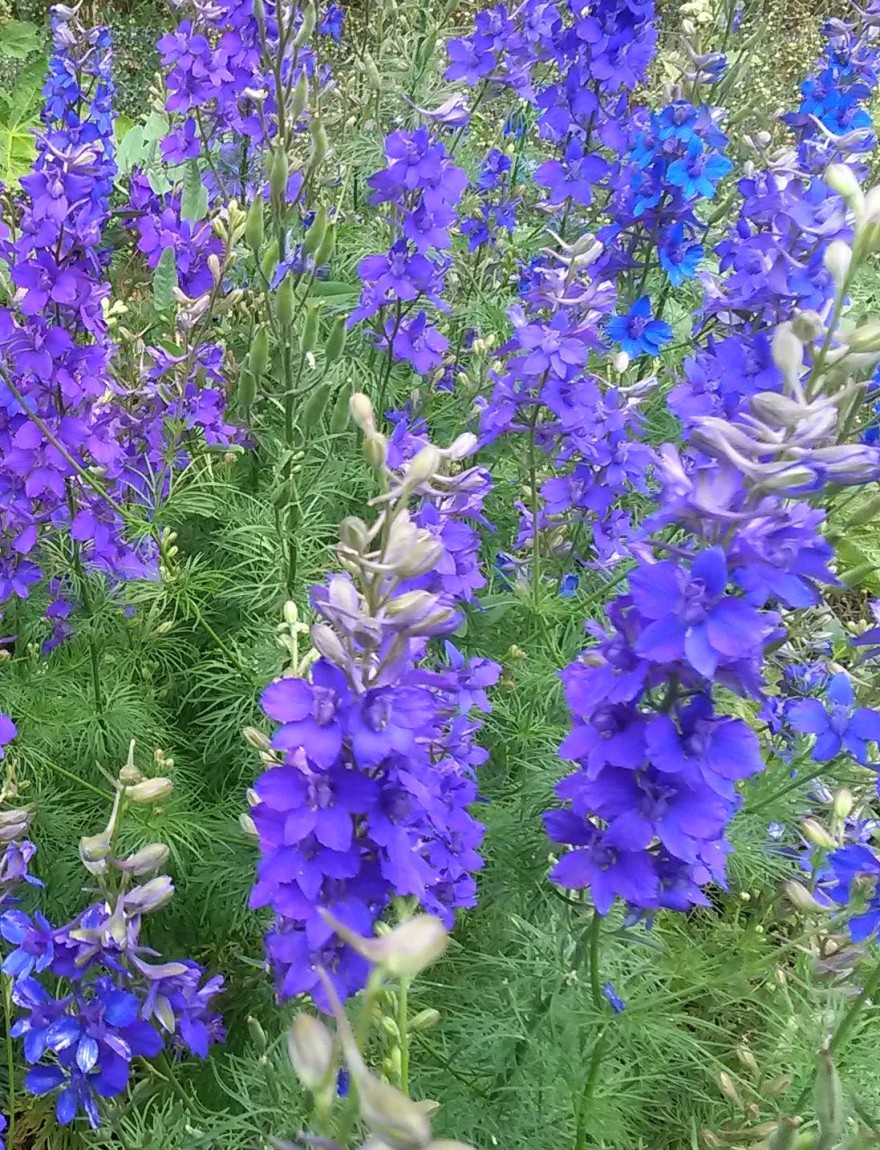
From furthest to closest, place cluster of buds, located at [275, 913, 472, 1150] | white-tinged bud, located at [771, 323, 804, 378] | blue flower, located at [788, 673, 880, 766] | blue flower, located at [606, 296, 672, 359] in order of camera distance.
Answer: blue flower, located at [606, 296, 672, 359] < blue flower, located at [788, 673, 880, 766] < white-tinged bud, located at [771, 323, 804, 378] < cluster of buds, located at [275, 913, 472, 1150]

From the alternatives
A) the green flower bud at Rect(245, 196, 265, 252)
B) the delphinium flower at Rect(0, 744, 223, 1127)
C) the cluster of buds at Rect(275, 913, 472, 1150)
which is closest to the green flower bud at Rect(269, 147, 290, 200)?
the green flower bud at Rect(245, 196, 265, 252)

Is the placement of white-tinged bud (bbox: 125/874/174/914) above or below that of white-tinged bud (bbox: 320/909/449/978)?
below

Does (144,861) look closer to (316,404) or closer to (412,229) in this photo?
(316,404)

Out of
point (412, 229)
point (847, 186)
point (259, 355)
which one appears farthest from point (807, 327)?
point (412, 229)

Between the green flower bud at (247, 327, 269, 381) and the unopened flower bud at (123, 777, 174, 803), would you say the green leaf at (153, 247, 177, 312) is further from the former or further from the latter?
the unopened flower bud at (123, 777, 174, 803)

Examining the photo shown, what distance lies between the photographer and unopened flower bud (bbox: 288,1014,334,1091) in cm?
63

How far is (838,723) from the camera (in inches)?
66.8

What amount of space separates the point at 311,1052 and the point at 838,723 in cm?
129

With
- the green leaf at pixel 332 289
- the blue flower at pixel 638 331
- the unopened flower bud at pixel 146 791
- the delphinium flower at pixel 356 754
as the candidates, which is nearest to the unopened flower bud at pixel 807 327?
the delphinium flower at pixel 356 754

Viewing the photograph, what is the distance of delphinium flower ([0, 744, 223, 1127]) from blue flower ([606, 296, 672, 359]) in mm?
1729

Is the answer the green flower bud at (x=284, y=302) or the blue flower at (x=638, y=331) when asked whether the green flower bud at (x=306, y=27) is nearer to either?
the green flower bud at (x=284, y=302)

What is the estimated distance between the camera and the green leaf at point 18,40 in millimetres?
5406

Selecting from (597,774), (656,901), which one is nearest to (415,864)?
(597,774)

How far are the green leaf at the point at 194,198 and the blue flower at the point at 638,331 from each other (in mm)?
1392
